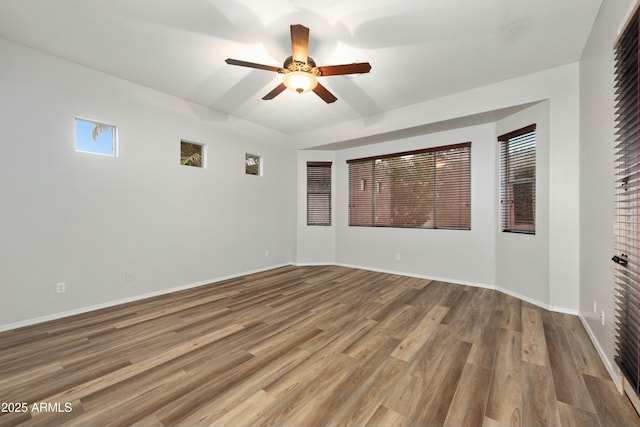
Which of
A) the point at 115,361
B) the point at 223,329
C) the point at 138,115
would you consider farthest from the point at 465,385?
the point at 138,115

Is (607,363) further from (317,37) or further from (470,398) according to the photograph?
(317,37)

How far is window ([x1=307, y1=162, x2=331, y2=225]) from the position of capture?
6109mm

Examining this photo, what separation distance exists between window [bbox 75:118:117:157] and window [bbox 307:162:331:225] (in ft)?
12.0

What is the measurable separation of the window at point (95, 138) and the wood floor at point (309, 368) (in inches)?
81.3

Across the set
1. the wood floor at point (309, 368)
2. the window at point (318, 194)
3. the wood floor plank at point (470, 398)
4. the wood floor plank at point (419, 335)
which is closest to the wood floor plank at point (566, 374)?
the wood floor at point (309, 368)

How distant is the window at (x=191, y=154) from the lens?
426 centimetres

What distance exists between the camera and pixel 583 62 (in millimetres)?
2873

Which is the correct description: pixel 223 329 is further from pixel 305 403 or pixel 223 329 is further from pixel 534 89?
pixel 534 89

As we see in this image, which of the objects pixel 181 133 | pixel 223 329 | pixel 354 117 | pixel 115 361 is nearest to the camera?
pixel 115 361

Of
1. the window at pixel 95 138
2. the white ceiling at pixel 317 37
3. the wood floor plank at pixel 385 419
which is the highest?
the white ceiling at pixel 317 37

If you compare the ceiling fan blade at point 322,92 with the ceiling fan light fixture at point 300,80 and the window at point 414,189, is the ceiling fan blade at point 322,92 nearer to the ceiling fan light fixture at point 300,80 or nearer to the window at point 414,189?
the ceiling fan light fixture at point 300,80

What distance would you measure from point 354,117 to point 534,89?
266cm

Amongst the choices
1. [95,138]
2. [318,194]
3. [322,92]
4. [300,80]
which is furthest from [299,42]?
[318,194]

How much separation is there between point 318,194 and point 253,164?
1646 millimetres
